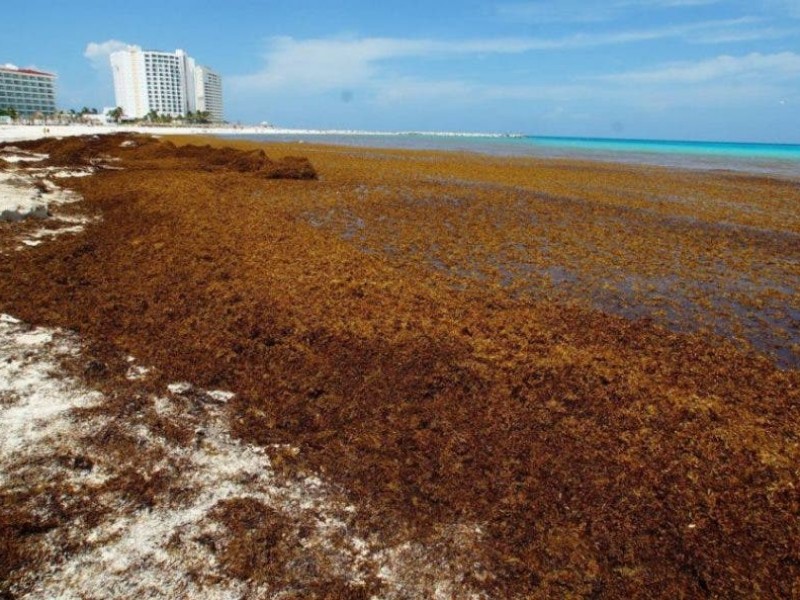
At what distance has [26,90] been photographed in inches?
5069

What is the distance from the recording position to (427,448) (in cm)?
357

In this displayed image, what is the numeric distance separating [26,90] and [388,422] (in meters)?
167

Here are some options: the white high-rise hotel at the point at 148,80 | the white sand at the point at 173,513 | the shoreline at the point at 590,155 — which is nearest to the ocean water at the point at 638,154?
the shoreline at the point at 590,155

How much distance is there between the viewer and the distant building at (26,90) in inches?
4864

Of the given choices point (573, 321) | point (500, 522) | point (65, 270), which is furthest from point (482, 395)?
point (65, 270)

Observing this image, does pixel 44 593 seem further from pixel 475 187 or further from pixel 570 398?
pixel 475 187

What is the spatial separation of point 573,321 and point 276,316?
3.60 m

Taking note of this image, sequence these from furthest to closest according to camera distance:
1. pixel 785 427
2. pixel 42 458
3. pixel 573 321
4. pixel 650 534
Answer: pixel 573 321, pixel 785 427, pixel 42 458, pixel 650 534

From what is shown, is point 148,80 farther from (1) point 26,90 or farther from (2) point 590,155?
(2) point 590,155

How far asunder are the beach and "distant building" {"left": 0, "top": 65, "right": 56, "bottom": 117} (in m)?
148

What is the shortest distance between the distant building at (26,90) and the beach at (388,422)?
5835 inches

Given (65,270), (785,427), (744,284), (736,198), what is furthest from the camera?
(736,198)

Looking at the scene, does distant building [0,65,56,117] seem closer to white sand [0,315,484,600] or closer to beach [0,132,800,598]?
beach [0,132,800,598]

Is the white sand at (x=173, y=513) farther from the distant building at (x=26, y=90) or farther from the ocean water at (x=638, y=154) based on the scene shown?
the distant building at (x=26, y=90)
